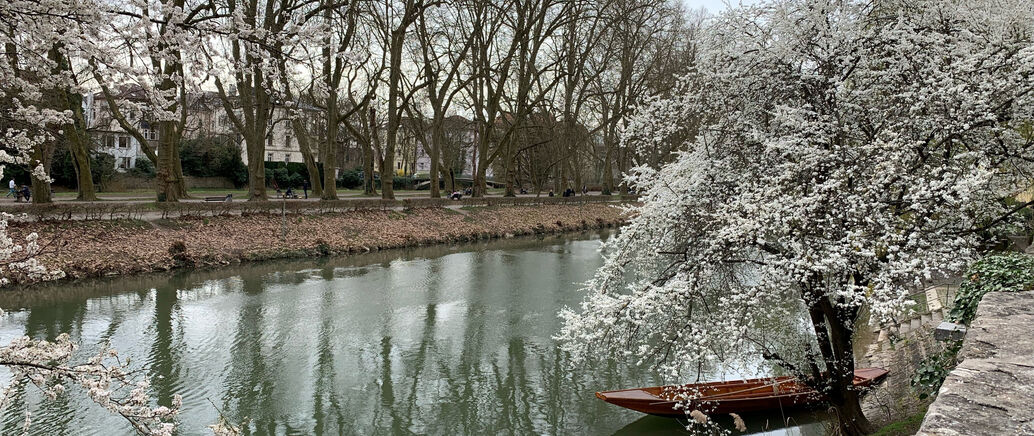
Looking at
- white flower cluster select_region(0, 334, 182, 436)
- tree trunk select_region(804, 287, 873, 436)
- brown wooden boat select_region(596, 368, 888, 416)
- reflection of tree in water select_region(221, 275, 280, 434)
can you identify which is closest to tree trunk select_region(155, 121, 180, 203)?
reflection of tree in water select_region(221, 275, 280, 434)

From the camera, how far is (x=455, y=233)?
26.6 metres

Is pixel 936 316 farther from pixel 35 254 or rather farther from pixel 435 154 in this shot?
pixel 435 154

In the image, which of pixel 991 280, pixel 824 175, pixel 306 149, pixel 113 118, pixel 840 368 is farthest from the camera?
pixel 306 149

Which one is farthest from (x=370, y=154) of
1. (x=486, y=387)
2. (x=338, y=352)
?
(x=486, y=387)

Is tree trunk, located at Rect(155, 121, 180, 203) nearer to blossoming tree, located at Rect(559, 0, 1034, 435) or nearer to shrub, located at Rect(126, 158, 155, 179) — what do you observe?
blossoming tree, located at Rect(559, 0, 1034, 435)

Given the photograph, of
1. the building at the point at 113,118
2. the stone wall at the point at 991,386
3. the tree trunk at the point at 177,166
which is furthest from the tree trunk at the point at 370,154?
the stone wall at the point at 991,386

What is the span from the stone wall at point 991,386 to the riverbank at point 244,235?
1093cm

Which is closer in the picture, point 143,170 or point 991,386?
point 991,386

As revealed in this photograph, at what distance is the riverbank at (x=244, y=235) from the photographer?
15789 mm

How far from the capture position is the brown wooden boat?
24.1 feet

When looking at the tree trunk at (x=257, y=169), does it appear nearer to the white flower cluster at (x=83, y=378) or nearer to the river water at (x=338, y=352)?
the river water at (x=338, y=352)

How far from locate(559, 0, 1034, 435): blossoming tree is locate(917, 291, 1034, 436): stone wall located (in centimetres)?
57

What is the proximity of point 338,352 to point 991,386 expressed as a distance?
873cm

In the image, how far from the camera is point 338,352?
1038cm
